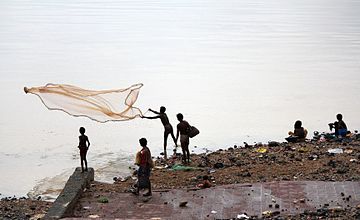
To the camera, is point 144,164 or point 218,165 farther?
point 218,165

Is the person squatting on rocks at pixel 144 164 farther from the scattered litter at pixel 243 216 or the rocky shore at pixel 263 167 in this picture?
the scattered litter at pixel 243 216

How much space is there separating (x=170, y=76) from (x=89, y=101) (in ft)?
57.3

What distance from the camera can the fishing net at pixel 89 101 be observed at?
1419 centimetres

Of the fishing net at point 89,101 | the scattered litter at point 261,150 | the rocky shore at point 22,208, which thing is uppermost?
the fishing net at point 89,101

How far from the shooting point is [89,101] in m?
14.6

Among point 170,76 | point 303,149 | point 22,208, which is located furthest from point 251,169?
point 170,76

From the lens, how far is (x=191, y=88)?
29.1 metres

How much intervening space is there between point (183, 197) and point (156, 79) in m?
19.4

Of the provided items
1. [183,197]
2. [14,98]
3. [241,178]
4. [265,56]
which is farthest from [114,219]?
[265,56]

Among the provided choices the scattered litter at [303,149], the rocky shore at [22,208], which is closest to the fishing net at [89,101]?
the rocky shore at [22,208]

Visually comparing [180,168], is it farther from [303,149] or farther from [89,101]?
[303,149]

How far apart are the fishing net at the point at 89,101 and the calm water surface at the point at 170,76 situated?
2281 mm

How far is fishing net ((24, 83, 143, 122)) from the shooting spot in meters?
14.2

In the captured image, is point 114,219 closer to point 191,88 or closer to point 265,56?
point 191,88
